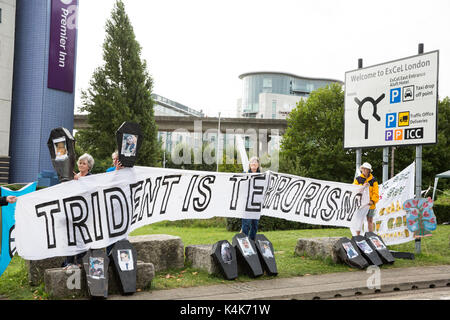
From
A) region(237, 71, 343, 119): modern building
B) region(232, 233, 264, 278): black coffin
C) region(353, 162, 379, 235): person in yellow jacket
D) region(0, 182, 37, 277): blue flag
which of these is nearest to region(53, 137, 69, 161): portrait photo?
region(0, 182, 37, 277): blue flag

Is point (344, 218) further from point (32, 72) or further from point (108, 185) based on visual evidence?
point (32, 72)

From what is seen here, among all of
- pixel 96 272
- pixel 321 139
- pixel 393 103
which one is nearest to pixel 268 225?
pixel 393 103

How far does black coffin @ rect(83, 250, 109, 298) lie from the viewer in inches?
262

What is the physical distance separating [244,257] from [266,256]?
523mm

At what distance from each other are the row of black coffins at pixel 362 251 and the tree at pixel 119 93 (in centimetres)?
3129

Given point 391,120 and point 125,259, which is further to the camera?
point 391,120

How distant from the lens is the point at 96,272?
6.84 m

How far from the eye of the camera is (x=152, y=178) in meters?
8.22

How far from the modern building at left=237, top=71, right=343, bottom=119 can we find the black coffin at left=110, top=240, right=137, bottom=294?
136 metres

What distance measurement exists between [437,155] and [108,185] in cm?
3248

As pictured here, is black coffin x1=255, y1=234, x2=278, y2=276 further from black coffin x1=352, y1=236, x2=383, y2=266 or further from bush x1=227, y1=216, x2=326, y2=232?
bush x1=227, y1=216, x2=326, y2=232

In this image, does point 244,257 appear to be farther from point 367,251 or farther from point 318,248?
point 367,251

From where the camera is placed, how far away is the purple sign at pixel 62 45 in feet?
97.6
